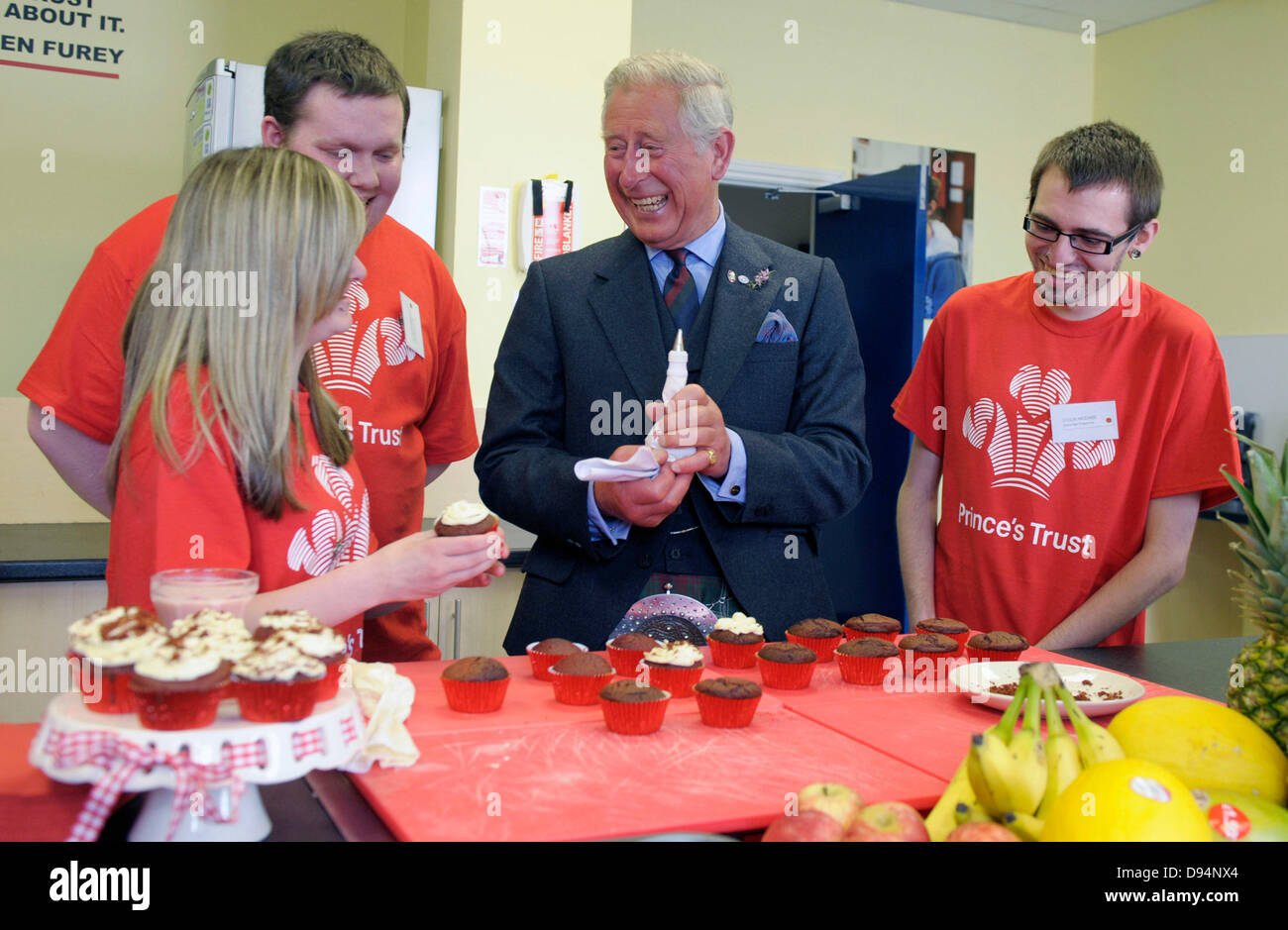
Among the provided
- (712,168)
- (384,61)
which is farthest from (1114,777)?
(384,61)

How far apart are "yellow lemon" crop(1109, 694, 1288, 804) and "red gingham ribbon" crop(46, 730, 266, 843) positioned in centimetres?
99

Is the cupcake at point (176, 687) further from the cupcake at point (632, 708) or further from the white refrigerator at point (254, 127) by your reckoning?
the white refrigerator at point (254, 127)

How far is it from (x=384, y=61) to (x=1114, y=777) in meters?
1.93

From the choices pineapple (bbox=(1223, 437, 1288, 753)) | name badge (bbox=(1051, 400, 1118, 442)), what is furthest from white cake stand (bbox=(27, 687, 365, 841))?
name badge (bbox=(1051, 400, 1118, 442))

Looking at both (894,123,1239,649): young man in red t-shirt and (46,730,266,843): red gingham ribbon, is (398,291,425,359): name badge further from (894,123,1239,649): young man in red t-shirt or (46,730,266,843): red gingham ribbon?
(46,730,266,843): red gingham ribbon

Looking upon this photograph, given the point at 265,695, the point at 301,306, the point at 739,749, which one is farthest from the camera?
the point at 301,306

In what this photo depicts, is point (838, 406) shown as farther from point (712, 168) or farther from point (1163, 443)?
point (1163, 443)

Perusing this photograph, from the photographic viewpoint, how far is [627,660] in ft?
5.71

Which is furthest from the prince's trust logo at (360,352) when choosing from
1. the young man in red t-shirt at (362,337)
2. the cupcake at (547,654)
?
the cupcake at (547,654)

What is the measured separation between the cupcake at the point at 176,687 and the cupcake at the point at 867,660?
1031mm

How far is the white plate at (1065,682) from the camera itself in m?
1.61

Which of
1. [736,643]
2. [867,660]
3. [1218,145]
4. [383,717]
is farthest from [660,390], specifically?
[1218,145]

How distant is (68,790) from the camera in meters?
1.21

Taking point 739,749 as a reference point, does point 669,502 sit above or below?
above
